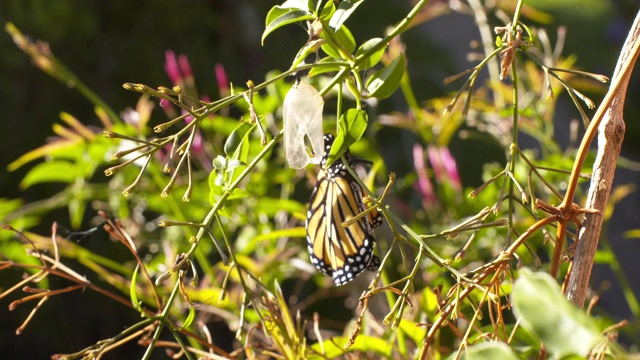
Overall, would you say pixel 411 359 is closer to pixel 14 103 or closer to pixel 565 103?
pixel 14 103

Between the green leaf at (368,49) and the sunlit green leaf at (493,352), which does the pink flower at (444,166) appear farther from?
the sunlit green leaf at (493,352)

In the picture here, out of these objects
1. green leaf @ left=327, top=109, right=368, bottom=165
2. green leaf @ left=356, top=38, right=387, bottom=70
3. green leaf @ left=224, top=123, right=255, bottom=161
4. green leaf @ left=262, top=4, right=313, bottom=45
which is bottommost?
green leaf @ left=327, top=109, right=368, bottom=165

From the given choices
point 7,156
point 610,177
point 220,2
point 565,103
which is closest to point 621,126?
point 610,177

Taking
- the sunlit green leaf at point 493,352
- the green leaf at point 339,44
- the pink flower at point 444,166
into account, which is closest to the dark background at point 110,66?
the pink flower at point 444,166

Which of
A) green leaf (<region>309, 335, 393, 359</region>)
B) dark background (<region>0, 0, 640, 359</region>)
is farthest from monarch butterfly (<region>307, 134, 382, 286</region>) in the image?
dark background (<region>0, 0, 640, 359</region>)

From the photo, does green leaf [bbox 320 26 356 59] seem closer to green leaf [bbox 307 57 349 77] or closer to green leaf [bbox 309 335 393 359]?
green leaf [bbox 307 57 349 77]

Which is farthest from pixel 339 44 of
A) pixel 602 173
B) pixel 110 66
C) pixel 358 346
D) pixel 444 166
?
pixel 110 66
